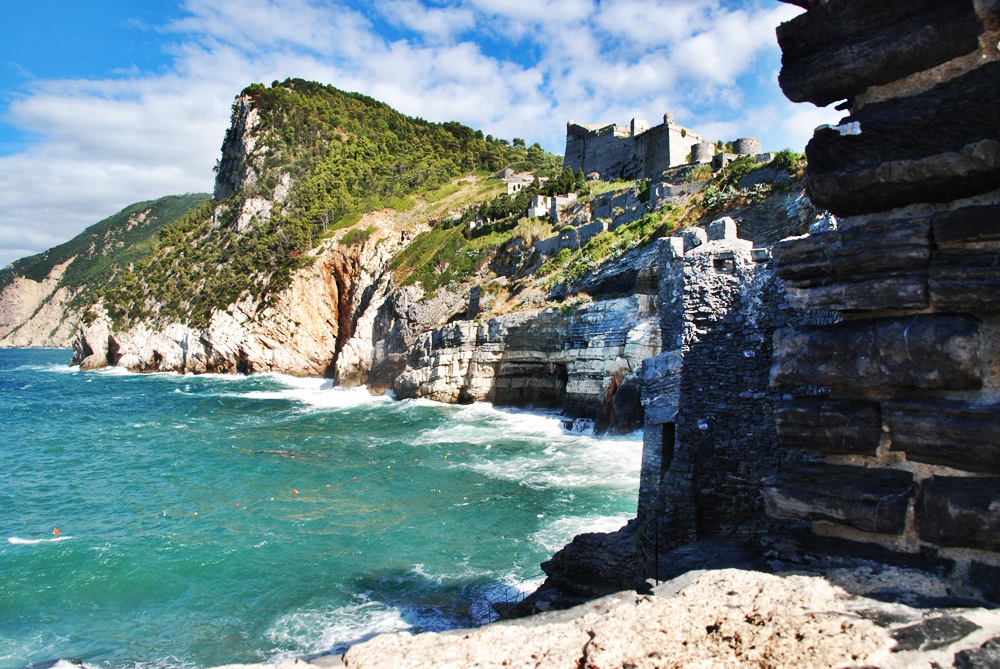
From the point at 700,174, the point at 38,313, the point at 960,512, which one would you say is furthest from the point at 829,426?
the point at 38,313

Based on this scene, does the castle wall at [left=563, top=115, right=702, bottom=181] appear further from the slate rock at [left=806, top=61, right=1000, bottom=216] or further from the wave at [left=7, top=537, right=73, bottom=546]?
the slate rock at [left=806, top=61, right=1000, bottom=216]

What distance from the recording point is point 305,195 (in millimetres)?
68062

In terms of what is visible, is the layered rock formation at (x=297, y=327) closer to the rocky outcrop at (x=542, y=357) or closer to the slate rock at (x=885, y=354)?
the rocky outcrop at (x=542, y=357)

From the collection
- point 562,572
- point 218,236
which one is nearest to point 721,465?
point 562,572

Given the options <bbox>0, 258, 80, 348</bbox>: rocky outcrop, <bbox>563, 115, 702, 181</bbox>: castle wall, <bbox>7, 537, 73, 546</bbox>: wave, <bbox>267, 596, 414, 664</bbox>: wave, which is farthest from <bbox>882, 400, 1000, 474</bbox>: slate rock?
<bbox>0, 258, 80, 348</bbox>: rocky outcrop

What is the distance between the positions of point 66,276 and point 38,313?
11972mm

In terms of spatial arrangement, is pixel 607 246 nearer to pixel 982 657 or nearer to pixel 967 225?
pixel 967 225

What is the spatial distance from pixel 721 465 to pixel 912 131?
5.10 meters

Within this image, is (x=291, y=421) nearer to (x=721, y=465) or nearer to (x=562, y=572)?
(x=562, y=572)

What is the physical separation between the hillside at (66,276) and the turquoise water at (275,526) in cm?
12624

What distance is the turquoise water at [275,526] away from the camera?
10.4 m

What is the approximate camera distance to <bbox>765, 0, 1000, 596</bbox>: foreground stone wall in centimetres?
276

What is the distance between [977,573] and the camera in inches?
108

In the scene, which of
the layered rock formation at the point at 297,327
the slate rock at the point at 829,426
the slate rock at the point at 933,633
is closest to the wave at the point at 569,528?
the slate rock at the point at 829,426
